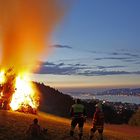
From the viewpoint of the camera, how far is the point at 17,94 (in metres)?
45.9

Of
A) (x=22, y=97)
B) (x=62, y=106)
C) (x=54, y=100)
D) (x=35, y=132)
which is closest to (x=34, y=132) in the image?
(x=35, y=132)

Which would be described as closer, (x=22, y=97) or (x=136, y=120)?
(x=22, y=97)

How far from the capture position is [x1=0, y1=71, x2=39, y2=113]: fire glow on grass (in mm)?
45188

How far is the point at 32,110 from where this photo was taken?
46.2 metres

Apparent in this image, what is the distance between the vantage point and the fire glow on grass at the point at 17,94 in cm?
4519

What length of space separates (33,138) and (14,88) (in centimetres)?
1623

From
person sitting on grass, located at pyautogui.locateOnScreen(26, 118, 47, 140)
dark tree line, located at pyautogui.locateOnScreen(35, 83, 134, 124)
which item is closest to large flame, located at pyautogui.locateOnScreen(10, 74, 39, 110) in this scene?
person sitting on grass, located at pyautogui.locateOnScreen(26, 118, 47, 140)

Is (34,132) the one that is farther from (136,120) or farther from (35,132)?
(136,120)

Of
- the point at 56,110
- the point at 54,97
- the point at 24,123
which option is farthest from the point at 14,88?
the point at 54,97

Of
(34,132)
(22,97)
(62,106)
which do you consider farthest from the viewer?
(62,106)

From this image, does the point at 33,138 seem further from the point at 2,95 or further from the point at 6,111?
the point at 2,95

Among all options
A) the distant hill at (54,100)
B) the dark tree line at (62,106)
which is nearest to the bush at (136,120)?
the dark tree line at (62,106)

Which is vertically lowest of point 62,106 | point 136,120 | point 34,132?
point 34,132

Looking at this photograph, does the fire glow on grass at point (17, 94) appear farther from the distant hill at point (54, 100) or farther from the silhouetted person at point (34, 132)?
the distant hill at point (54, 100)
